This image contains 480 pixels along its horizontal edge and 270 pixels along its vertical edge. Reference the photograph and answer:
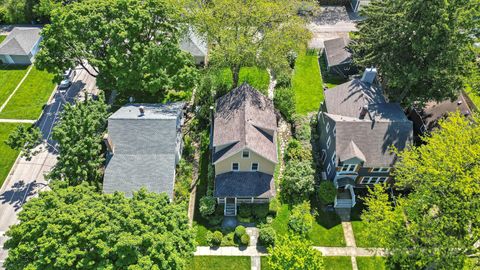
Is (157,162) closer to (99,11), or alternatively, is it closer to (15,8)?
(99,11)

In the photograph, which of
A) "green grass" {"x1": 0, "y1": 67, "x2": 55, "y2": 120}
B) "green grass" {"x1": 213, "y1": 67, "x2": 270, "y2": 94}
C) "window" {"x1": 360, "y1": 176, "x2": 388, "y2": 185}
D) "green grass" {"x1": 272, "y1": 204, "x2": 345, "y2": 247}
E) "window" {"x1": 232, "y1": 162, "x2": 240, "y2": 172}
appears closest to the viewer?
"green grass" {"x1": 272, "y1": 204, "x2": 345, "y2": 247}

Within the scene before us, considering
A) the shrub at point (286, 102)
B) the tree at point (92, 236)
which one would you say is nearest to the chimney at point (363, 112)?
the shrub at point (286, 102)

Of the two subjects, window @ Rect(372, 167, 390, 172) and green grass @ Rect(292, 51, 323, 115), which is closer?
window @ Rect(372, 167, 390, 172)

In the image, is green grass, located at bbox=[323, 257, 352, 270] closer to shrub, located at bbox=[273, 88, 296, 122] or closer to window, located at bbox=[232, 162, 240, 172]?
window, located at bbox=[232, 162, 240, 172]

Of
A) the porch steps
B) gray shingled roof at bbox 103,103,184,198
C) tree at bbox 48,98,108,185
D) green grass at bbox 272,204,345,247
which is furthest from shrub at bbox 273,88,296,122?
tree at bbox 48,98,108,185

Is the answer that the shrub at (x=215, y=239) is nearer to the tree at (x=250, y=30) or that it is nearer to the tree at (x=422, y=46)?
the tree at (x=250, y=30)
